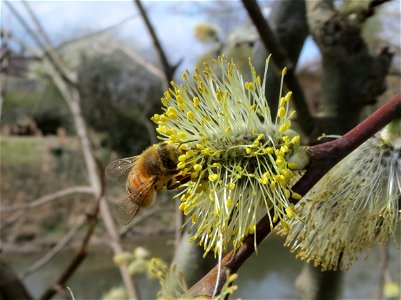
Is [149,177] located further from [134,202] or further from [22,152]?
[22,152]

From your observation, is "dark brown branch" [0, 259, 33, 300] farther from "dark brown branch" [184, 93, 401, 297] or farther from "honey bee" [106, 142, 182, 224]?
"dark brown branch" [184, 93, 401, 297]

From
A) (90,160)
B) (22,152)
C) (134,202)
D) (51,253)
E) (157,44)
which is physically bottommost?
(22,152)

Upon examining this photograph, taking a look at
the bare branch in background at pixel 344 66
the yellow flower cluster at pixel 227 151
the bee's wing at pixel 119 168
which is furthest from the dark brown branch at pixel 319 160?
the bare branch in background at pixel 344 66

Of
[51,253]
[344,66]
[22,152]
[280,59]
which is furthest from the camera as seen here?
[22,152]

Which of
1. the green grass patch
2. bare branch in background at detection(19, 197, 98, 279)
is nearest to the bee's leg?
bare branch in background at detection(19, 197, 98, 279)

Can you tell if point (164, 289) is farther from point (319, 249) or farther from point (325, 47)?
point (325, 47)

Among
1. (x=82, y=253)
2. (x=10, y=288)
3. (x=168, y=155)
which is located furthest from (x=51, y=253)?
(x=168, y=155)
